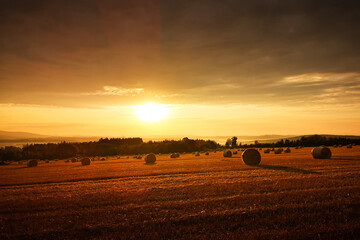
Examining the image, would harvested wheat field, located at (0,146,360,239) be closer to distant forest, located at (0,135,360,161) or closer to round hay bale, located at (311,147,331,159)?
round hay bale, located at (311,147,331,159)

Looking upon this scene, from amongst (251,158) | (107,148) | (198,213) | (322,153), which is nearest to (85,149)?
(107,148)

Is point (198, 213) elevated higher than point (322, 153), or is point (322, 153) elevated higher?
point (322, 153)

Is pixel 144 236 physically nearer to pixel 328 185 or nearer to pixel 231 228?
pixel 231 228

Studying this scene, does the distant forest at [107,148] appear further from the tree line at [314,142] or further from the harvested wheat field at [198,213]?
the harvested wheat field at [198,213]

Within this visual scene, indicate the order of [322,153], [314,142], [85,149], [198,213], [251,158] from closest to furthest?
[198,213], [251,158], [322,153], [314,142], [85,149]

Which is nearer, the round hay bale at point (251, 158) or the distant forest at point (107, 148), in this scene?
the round hay bale at point (251, 158)

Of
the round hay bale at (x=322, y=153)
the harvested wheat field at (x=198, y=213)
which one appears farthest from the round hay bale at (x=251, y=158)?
the harvested wheat field at (x=198, y=213)

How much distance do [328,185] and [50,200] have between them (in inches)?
625

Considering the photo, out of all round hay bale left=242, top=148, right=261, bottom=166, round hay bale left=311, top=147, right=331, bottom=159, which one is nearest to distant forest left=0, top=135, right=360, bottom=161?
round hay bale left=311, top=147, right=331, bottom=159

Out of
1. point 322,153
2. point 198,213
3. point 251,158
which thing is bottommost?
point 198,213

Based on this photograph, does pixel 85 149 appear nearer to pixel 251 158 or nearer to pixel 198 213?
pixel 251 158

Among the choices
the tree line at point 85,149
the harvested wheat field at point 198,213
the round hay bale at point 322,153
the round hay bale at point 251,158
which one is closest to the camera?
the harvested wheat field at point 198,213

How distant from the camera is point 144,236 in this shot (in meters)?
8.30

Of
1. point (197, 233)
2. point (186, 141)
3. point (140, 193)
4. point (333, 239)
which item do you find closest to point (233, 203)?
point (197, 233)
